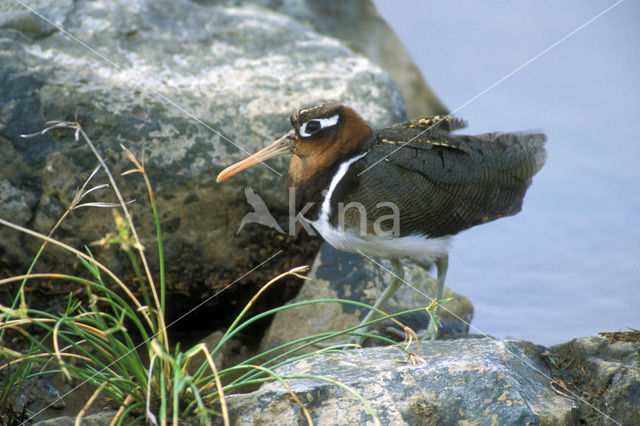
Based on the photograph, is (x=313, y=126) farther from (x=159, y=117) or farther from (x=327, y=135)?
(x=159, y=117)

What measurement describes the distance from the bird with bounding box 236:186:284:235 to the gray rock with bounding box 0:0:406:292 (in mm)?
48

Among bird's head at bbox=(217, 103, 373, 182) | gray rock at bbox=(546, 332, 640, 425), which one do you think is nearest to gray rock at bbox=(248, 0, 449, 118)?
bird's head at bbox=(217, 103, 373, 182)

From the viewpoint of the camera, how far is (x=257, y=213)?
436 centimetres

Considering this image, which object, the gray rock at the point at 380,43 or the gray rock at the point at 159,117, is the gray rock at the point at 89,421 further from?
the gray rock at the point at 380,43

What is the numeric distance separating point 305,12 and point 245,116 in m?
3.10

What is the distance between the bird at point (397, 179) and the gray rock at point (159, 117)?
0.58 meters

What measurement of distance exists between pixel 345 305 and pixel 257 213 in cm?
84

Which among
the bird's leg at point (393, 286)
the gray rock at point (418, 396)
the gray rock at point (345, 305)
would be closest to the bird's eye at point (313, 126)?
the bird's leg at point (393, 286)

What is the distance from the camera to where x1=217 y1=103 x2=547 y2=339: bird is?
3494mm

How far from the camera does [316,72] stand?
16.3ft

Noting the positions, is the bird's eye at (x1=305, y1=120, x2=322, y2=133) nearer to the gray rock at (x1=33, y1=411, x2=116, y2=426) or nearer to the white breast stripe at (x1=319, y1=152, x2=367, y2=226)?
the white breast stripe at (x1=319, y1=152, x2=367, y2=226)

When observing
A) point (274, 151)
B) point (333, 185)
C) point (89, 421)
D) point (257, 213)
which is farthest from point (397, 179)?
point (89, 421)

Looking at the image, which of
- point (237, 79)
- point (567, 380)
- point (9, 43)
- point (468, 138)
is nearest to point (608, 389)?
point (567, 380)

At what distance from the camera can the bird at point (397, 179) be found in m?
3.49
